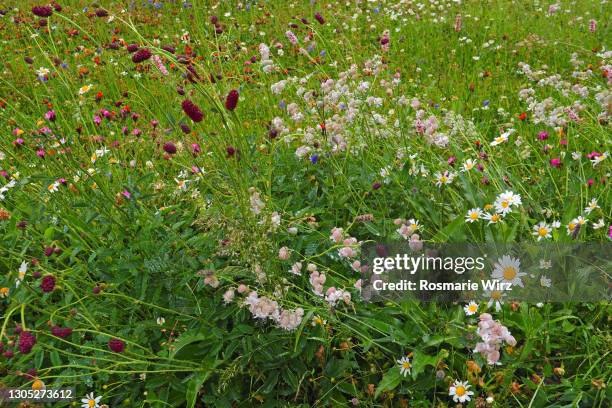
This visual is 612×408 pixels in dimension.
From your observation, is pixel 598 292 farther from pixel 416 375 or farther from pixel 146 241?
pixel 146 241

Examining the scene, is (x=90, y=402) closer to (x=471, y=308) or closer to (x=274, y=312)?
(x=274, y=312)

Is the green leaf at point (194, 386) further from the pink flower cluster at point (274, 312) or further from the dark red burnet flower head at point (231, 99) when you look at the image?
the dark red burnet flower head at point (231, 99)

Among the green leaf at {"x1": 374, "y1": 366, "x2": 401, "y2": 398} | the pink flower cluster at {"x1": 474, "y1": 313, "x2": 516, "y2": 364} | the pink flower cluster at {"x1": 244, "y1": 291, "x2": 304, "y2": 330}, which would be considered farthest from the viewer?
the green leaf at {"x1": 374, "y1": 366, "x2": 401, "y2": 398}

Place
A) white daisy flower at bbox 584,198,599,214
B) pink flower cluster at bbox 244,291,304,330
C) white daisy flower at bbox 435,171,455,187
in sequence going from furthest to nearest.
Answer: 1. white daisy flower at bbox 435,171,455,187
2. white daisy flower at bbox 584,198,599,214
3. pink flower cluster at bbox 244,291,304,330

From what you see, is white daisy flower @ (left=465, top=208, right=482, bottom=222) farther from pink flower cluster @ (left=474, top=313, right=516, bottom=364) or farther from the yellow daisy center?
pink flower cluster @ (left=474, top=313, right=516, bottom=364)

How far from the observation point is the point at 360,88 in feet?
7.80

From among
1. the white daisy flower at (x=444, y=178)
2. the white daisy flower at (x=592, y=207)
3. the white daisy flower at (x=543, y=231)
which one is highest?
the white daisy flower at (x=444, y=178)

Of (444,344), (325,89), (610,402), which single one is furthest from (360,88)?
(610,402)

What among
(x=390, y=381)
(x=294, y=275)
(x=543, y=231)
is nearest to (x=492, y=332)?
(x=390, y=381)

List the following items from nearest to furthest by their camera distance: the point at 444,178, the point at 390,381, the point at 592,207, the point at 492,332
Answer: the point at 492,332 < the point at 390,381 < the point at 592,207 < the point at 444,178

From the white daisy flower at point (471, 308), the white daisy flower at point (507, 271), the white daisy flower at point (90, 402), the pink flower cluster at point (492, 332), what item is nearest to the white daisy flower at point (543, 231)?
the white daisy flower at point (507, 271)

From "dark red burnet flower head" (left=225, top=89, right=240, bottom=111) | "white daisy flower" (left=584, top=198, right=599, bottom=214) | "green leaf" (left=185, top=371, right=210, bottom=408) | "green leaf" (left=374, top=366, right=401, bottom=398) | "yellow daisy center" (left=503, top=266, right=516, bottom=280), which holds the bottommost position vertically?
"green leaf" (left=374, top=366, right=401, bottom=398)

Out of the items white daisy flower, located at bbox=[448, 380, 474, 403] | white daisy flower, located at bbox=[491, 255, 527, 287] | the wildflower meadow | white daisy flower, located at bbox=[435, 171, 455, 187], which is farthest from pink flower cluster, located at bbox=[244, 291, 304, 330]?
white daisy flower, located at bbox=[435, 171, 455, 187]

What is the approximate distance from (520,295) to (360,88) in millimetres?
1074
